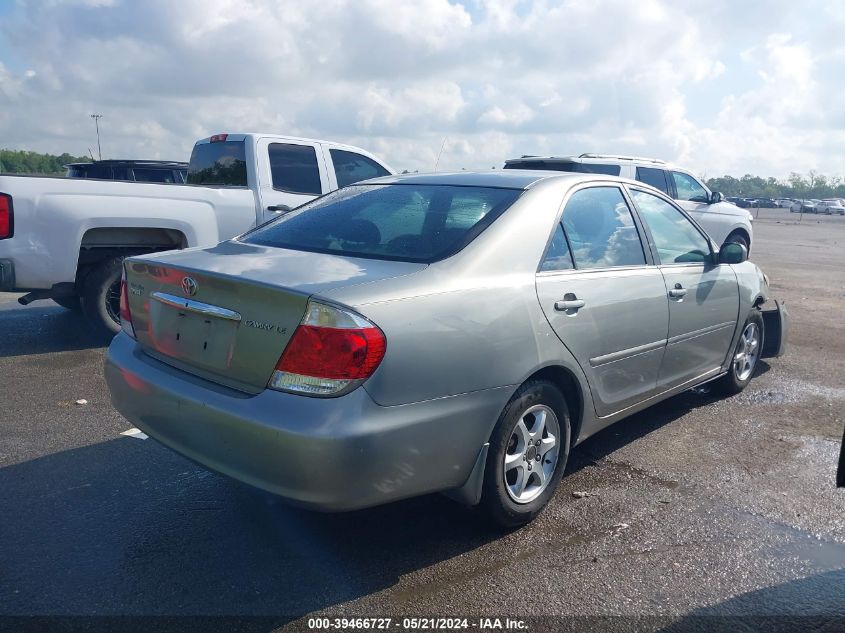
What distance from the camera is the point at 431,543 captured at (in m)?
3.40

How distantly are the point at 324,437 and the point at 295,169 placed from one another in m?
6.04

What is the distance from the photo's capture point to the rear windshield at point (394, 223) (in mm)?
3471

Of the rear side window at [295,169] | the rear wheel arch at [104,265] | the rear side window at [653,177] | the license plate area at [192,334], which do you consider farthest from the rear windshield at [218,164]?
the rear side window at [653,177]

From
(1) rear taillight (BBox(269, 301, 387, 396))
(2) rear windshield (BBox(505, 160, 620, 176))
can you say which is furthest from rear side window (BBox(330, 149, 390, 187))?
(1) rear taillight (BBox(269, 301, 387, 396))

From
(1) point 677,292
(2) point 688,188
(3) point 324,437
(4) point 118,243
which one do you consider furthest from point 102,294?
(2) point 688,188

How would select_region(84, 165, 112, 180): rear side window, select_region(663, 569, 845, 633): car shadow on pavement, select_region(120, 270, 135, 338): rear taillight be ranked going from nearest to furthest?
select_region(663, 569, 845, 633): car shadow on pavement, select_region(120, 270, 135, 338): rear taillight, select_region(84, 165, 112, 180): rear side window

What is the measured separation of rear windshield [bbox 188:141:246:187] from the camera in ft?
26.4

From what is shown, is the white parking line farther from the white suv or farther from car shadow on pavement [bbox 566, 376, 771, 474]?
the white suv

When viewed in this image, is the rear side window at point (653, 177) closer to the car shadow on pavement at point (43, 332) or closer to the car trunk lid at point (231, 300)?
the car shadow on pavement at point (43, 332)

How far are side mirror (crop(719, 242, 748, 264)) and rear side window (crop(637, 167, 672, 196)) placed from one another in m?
7.10

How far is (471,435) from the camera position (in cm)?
312

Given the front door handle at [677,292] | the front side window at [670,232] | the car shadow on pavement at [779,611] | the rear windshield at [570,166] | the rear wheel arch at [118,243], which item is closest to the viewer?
the car shadow on pavement at [779,611]

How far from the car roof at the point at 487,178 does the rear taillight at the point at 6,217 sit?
3400 mm

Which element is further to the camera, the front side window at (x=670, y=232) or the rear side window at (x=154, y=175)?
the rear side window at (x=154, y=175)
